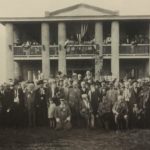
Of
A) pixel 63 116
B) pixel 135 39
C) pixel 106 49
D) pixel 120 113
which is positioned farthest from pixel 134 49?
pixel 63 116

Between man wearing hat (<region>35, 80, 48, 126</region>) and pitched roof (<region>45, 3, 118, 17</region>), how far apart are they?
3.23 feet

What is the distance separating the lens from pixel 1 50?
6102 mm

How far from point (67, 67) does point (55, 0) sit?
107 cm

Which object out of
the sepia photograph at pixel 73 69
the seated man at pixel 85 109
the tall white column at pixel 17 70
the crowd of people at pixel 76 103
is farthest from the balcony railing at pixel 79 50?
the seated man at pixel 85 109

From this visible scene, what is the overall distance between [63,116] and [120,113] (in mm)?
764

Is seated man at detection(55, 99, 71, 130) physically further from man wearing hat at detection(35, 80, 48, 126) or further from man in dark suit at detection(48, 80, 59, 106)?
man wearing hat at detection(35, 80, 48, 126)

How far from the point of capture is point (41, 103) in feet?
20.8

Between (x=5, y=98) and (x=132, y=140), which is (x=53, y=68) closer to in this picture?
(x=5, y=98)

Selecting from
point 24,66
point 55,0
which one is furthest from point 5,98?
point 55,0

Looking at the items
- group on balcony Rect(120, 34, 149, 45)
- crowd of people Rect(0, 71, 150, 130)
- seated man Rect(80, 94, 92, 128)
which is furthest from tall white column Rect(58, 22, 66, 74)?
group on balcony Rect(120, 34, 149, 45)

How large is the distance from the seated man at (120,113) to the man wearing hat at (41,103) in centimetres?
94

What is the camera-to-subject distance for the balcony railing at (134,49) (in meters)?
6.29

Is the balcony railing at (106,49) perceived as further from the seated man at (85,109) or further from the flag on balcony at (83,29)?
the seated man at (85,109)

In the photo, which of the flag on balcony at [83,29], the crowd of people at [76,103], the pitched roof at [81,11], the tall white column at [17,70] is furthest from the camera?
the flag on balcony at [83,29]
